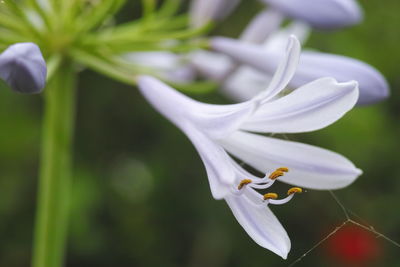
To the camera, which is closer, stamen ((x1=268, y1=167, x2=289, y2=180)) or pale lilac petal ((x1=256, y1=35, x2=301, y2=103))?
pale lilac petal ((x1=256, y1=35, x2=301, y2=103))

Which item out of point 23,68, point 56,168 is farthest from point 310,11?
point 23,68

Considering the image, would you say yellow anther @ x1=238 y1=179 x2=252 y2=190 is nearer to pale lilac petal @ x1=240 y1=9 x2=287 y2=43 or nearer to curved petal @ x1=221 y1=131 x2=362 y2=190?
curved petal @ x1=221 y1=131 x2=362 y2=190

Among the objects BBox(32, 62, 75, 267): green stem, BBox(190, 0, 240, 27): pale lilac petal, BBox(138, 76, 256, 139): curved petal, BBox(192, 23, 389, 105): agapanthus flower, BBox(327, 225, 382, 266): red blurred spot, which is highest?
BBox(190, 0, 240, 27): pale lilac petal

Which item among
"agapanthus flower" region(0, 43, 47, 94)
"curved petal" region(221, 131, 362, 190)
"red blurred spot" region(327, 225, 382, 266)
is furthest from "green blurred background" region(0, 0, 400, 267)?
"agapanthus flower" region(0, 43, 47, 94)

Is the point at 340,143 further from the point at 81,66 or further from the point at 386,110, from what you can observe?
the point at 81,66

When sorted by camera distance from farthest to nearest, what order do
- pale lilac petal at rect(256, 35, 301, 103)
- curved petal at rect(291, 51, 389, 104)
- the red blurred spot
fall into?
the red blurred spot, curved petal at rect(291, 51, 389, 104), pale lilac petal at rect(256, 35, 301, 103)

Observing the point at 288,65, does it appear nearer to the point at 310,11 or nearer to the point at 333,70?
the point at 333,70

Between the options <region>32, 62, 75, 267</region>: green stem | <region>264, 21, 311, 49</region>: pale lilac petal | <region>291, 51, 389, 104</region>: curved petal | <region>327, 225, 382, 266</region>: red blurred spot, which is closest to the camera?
<region>291, 51, 389, 104</region>: curved petal

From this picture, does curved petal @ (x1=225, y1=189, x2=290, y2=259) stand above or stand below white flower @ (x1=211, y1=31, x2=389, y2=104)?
below
